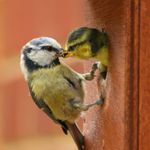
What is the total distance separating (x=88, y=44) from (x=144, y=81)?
0.15 m

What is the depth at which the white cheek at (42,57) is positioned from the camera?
1603 millimetres

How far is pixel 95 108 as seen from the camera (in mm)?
1526

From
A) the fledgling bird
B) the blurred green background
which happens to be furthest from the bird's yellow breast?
the blurred green background

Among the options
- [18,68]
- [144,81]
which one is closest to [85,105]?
[144,81]

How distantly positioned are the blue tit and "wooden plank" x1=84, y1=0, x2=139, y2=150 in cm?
Answer: 2

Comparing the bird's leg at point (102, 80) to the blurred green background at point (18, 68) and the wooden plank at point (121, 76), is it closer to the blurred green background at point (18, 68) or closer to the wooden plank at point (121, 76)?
the wooden plank at point (121, 76)

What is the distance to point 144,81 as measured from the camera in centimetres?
127

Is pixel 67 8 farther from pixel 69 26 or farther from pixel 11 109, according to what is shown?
pixel 11 109

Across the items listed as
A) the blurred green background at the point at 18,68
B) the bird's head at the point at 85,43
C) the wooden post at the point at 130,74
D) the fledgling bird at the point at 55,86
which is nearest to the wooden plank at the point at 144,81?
the wooden post at the point at 130,74

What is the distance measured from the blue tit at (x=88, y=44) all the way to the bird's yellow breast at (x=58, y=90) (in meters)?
0.18

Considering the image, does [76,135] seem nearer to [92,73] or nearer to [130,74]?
[92,73]

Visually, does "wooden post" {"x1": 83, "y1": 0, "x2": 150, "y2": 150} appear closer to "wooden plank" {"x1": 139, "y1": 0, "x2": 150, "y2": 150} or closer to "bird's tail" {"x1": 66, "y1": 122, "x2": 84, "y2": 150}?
"wooden plank" {"x1": 139, "y1": 0, "x2": 150, "y2": 150}

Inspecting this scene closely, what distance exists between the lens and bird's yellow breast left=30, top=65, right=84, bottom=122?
5.19ft

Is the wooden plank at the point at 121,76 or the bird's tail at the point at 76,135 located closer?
the wooden plank at the point at 121,76
